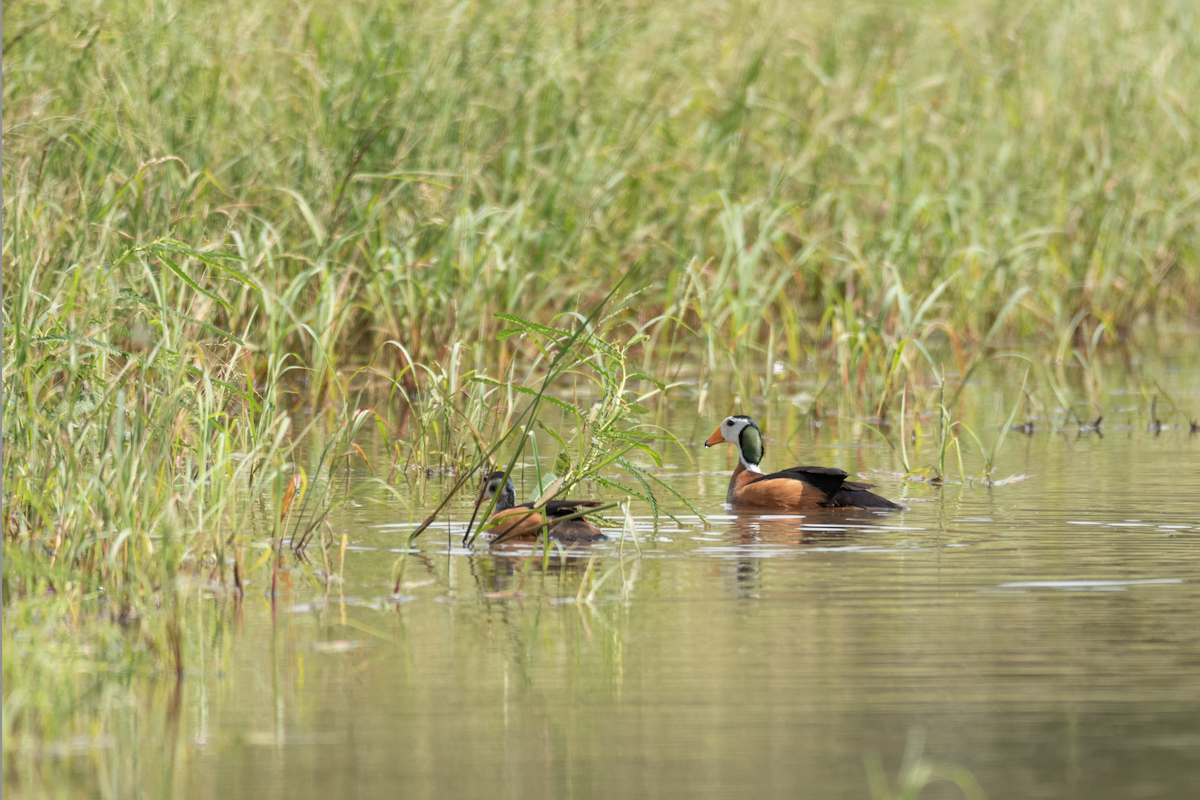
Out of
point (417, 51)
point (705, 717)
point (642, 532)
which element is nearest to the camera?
point (705, 717)

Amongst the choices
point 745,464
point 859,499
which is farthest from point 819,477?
point 745,464

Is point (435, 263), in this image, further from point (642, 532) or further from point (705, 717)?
point (705, 717)

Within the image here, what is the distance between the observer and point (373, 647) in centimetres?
633

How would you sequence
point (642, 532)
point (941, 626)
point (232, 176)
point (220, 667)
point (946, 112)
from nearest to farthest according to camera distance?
point (220, 667), point (941, 626), point (642, 532), point (232, 176), point (946, 112)

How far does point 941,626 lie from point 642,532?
87.8 inches

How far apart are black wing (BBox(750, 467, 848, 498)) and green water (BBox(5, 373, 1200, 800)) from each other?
0.83ft

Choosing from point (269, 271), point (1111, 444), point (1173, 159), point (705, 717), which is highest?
point (1173, 159)

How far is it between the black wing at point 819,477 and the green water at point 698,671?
0.25 metres

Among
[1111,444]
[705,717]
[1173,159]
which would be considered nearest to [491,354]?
[1111,444]

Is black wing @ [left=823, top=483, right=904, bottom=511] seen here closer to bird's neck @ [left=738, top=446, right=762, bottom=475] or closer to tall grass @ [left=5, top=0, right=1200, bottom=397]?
bird's neck @ [left=738, top=446, right=762, bottom=475]

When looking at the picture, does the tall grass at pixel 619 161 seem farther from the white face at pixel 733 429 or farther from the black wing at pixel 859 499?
the black wing at pixel 859 499

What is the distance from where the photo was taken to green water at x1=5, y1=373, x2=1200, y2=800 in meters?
5.02

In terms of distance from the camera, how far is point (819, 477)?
30.3 feet

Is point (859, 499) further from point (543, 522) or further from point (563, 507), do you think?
point (543, 522)
